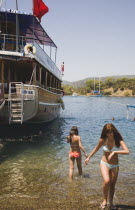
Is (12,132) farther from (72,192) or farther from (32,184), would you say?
(72,192)

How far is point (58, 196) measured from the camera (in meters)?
5.49

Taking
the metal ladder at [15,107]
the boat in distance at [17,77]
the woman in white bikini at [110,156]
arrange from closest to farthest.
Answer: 1. the woman in white bikini at [110,156]
2. the metal ladder at [15,107]
3. the boat in distance at [17,77]

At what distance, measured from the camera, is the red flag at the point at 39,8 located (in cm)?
1379

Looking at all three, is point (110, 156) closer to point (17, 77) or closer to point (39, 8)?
point (39, 8)

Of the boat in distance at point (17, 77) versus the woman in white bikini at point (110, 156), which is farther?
the boat in distance at point (17, 77)

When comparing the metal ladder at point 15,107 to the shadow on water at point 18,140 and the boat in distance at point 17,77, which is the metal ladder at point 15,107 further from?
the shadow on water at point 18,140

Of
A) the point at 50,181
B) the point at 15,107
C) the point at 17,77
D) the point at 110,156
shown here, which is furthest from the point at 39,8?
the point at 110,156

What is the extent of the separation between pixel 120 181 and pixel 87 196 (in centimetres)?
164

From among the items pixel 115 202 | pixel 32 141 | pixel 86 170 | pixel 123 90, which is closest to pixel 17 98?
pixel 32 141

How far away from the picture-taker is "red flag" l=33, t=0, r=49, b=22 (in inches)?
543

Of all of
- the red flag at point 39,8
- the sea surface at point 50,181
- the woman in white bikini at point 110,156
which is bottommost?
the sea surface at point 50,181

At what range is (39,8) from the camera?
13.9 metres

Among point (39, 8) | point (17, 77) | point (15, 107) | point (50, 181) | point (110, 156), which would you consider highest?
point (39, 8)

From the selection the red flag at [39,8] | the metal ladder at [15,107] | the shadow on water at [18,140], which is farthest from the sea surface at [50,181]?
the red flag at [39,8]
